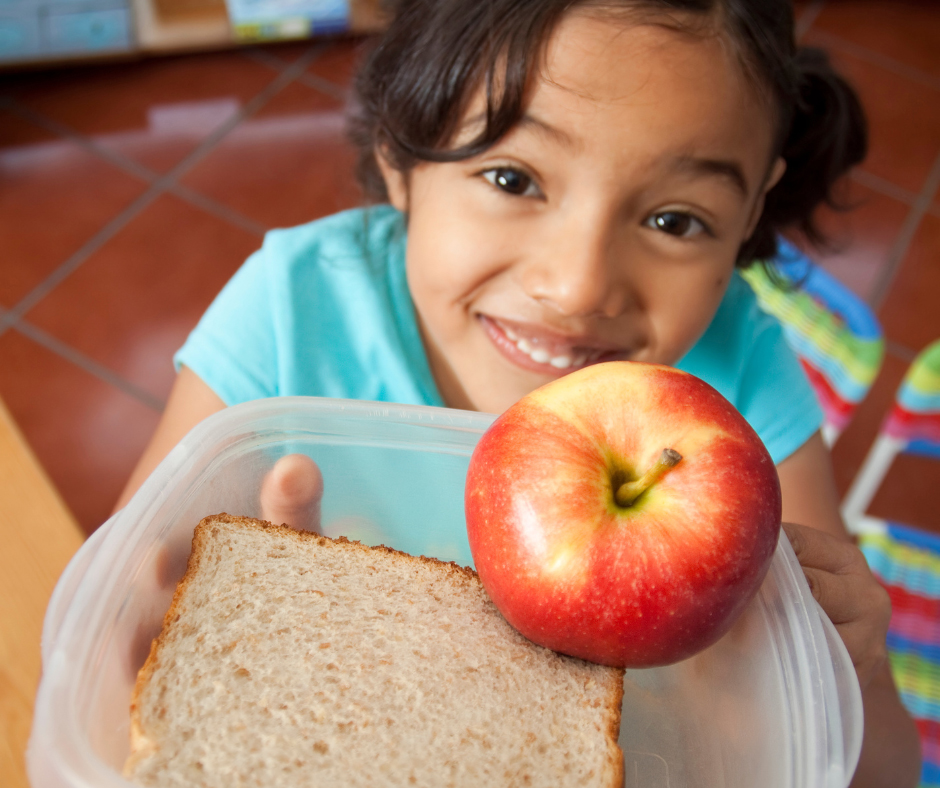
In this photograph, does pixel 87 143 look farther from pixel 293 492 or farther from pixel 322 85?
pixel 293 492

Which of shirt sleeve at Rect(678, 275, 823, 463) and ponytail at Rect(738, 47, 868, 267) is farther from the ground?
ponytail at Rect(738, 47, 868, 267)

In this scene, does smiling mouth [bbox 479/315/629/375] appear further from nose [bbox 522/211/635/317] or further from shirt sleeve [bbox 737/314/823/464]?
shirt sleeve [bbox 737/314/823/464]

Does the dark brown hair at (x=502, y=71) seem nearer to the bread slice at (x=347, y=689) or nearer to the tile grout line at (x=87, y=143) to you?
the bread slice at (x=347, y=689)

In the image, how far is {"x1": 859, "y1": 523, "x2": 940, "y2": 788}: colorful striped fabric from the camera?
0.99 metres

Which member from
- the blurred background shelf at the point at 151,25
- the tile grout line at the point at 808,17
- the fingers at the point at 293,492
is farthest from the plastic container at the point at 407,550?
the tile grout line at the point at 808,17

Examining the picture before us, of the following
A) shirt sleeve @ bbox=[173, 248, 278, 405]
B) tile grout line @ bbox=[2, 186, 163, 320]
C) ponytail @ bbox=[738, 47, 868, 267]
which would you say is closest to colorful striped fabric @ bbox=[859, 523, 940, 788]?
ponytail @ bbox=[738, 47, 868, 267]

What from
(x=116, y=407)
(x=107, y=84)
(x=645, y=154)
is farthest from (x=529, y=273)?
(x=107, y=84)

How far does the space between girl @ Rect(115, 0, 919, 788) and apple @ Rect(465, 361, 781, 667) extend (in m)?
0.15

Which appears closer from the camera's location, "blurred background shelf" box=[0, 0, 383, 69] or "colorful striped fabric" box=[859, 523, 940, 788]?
"colorful striped fabric" box=[859, 523, 940, 788]

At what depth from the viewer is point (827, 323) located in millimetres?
1138

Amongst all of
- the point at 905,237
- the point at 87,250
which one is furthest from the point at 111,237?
the point at 905,237

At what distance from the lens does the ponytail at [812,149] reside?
93cm

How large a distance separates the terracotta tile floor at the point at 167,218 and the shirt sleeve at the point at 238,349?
67 cm

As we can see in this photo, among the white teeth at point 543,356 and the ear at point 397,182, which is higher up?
the ear at point 397,182
